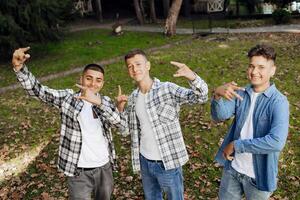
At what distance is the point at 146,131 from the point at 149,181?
680 millimetres

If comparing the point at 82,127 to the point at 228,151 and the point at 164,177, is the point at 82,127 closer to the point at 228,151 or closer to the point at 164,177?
the point at 164,177

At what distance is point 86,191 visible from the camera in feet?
14.7

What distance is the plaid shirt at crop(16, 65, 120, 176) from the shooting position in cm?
421

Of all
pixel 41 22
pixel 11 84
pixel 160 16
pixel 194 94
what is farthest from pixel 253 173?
pixel 160 16

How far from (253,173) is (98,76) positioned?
2.03m

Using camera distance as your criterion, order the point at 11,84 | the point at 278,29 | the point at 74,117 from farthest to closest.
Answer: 1. the point at 278,29
2. the point at 11,84
3. the point at 74,117

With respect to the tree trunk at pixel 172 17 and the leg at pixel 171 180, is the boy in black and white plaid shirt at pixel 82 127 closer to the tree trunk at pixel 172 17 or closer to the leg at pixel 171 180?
the leg at pixel 171 180

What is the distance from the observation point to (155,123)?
14.0 feet

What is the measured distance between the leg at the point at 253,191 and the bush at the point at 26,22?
14.5 m

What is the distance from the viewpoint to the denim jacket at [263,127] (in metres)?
3.49

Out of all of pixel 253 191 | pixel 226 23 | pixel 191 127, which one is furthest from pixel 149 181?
pixel 226 23

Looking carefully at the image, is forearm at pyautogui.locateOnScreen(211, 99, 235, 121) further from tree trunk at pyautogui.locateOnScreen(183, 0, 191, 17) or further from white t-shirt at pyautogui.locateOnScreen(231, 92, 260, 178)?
tree trunk at pyautogui.locateOnScreen(183, 0, 191, 17)

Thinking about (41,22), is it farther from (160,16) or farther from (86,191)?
(160,16)

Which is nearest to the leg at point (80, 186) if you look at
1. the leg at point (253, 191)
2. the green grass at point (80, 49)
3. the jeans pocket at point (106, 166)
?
the jeans pocket at point (106, 166)
